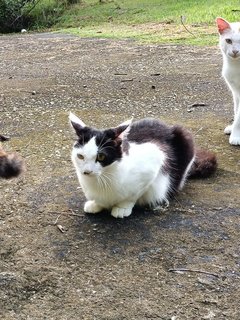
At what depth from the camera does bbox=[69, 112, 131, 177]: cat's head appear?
3.19m

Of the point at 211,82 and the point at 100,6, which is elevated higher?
the point at 211,82

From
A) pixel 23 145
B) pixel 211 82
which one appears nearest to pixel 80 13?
pixel 211 82

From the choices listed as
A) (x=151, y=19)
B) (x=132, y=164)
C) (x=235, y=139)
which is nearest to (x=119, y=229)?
(x=132, y=164)

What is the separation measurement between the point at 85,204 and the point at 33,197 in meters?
0.50

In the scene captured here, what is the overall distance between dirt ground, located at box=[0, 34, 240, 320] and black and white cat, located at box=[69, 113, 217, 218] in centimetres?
10

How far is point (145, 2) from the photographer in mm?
18281

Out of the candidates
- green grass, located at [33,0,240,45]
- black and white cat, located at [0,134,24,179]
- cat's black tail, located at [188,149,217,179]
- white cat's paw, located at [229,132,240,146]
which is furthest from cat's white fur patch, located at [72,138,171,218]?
green grass, located at [33,0,240,45]

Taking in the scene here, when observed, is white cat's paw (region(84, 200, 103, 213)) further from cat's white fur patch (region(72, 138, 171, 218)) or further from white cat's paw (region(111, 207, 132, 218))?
white cat's paw (region(111, 207, 132, 218))

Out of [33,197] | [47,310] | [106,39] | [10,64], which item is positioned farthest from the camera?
[106,39]

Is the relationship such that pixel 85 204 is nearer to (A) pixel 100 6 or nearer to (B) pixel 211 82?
(B) pixel 211 82

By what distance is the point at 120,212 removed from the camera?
3.52 meters

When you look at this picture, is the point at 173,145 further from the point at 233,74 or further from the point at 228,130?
the point at 228,130

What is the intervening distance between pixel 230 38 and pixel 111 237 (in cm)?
232

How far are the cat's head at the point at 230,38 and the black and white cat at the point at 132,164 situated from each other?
3.59 ft
